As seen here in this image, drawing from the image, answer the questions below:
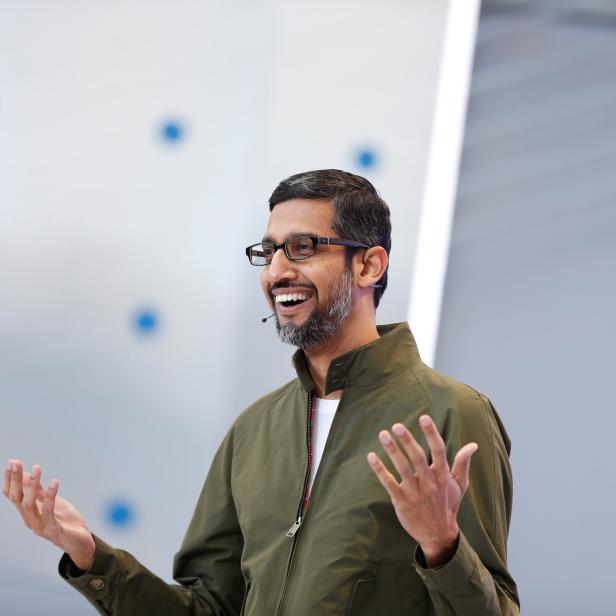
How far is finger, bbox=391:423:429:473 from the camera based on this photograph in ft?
4.59

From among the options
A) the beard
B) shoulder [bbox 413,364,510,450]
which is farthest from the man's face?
shoulder [bbox 413,364,510,450]

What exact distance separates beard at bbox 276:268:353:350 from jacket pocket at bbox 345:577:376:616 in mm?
468

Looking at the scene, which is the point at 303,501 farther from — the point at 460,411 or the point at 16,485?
the point at 16,485

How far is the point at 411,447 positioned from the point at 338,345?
544 millimetres

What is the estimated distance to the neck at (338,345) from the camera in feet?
6.33

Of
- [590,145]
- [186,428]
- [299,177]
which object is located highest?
[590,145]

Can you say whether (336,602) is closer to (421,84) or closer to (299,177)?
(299,177)

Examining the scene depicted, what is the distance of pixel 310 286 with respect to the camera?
191cm

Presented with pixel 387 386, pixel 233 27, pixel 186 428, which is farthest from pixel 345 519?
pixel 233 27

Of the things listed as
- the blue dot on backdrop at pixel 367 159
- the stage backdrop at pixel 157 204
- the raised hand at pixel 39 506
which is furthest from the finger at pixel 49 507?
the blue dot on backdrop at pixel 367 159

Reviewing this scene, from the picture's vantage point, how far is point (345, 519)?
172 centimetres

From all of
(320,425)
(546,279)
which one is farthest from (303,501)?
(546,279)

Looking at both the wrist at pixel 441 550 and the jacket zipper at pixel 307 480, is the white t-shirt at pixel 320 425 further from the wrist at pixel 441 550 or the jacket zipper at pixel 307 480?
the wrist at pixel 441 550

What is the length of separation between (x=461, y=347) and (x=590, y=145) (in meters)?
0.80
